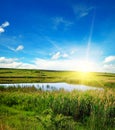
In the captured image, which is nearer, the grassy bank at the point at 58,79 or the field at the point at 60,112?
the field at the point at 60,112

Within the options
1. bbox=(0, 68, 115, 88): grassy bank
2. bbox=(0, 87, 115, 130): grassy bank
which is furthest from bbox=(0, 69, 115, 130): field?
bbox=(0, 68, 115, 88): grassy bank

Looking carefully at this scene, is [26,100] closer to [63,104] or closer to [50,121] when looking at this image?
[63,104]

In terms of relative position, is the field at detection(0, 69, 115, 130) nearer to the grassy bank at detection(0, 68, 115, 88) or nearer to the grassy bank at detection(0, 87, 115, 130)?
the grassy bank at detection(0, 87, 115, 130)

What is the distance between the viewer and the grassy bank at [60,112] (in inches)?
311

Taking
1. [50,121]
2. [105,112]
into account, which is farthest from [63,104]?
Answer: [50,121]

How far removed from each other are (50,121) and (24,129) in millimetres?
1009

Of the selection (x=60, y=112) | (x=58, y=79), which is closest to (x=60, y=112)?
(x=60, y=112)

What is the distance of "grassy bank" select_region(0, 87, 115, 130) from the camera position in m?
7.90

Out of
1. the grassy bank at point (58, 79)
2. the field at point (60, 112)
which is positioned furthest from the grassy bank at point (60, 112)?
the grassy bank at point (58, 79)

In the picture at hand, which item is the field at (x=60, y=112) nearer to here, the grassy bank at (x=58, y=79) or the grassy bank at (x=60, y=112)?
the grassy bank at (x=60, y=112)

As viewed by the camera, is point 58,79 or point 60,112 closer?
point 60,112

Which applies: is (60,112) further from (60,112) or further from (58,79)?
(58,79)

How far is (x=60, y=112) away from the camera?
37.1 ft

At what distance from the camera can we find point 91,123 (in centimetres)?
893
